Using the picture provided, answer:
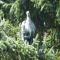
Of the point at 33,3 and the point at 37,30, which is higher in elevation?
the point at 33,3

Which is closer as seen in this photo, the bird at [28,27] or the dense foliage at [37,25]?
the dense foliage at [37,25]

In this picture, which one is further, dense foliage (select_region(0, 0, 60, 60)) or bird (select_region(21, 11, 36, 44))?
bird (select_region(21, 11, 36, 44))

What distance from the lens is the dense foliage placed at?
15.4 ft

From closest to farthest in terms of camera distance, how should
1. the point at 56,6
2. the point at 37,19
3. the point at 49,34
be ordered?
1. the point at 56,6
2. the point at 49,34
3. the point at 37,19

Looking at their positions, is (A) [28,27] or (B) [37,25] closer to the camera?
(A) [28,27]

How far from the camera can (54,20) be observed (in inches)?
352

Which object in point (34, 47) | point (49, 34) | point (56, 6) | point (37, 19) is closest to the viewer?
point (34, 47)

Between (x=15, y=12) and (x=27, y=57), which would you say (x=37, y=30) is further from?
(x=27, y=57)

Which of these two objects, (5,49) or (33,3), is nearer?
(5,49)

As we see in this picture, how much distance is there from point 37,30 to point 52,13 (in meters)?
0.97

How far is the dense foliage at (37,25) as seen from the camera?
468cm

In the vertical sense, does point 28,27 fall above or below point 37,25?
above

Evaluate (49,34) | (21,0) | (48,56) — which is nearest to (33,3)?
(21,0)

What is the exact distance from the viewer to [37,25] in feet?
32.4
